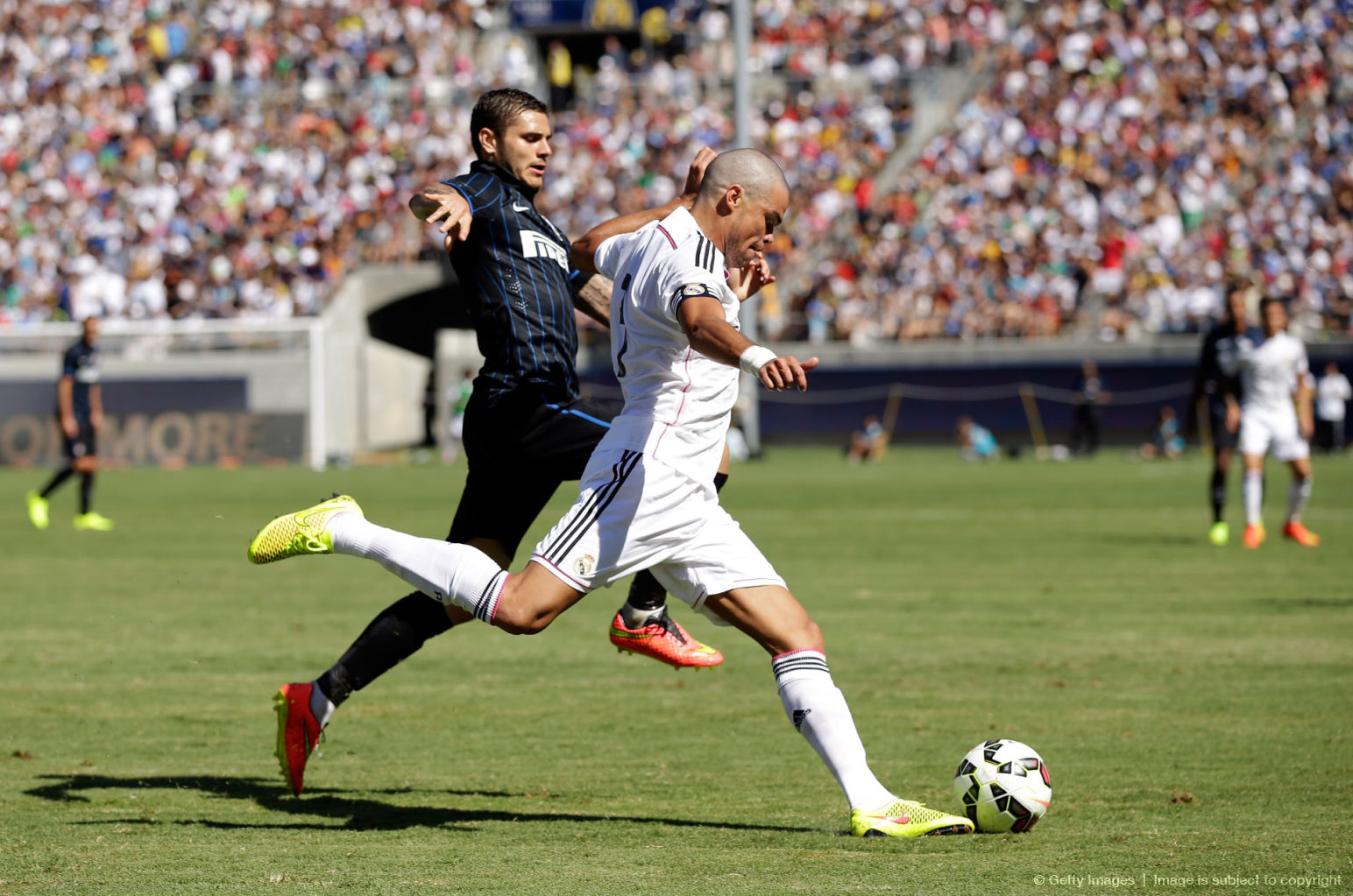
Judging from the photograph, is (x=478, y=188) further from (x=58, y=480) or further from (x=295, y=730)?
(x=58, y=480)

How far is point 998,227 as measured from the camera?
34.9 m

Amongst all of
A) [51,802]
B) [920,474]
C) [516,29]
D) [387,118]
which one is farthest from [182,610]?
[516,29]

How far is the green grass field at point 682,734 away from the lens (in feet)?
15.0

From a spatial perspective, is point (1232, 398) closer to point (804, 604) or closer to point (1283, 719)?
point (804, 604)

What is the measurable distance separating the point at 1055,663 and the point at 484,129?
4639mm

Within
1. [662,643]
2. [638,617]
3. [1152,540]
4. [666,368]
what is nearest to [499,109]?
[666,368]

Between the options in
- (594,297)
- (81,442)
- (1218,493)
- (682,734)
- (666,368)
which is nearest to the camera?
(666,368)

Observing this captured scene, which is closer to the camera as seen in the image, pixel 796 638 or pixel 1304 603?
pixel 796 638

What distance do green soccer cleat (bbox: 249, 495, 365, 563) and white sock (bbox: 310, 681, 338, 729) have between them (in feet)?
1.75

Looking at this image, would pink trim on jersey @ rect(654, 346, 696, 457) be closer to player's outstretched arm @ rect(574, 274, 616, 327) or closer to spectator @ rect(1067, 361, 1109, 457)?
player's outstretched arm @ rect(574, 274, 616, 327)

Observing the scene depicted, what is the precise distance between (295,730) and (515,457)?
128 centimetres

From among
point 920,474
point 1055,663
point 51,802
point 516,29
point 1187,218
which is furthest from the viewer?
point 516,29

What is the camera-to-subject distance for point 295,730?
5598 millimetres

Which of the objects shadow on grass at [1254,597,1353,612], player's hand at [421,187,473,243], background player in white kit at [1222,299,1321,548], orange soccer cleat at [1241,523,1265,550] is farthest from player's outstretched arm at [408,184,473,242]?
background player in white kit at [1222,299,1321,548]
